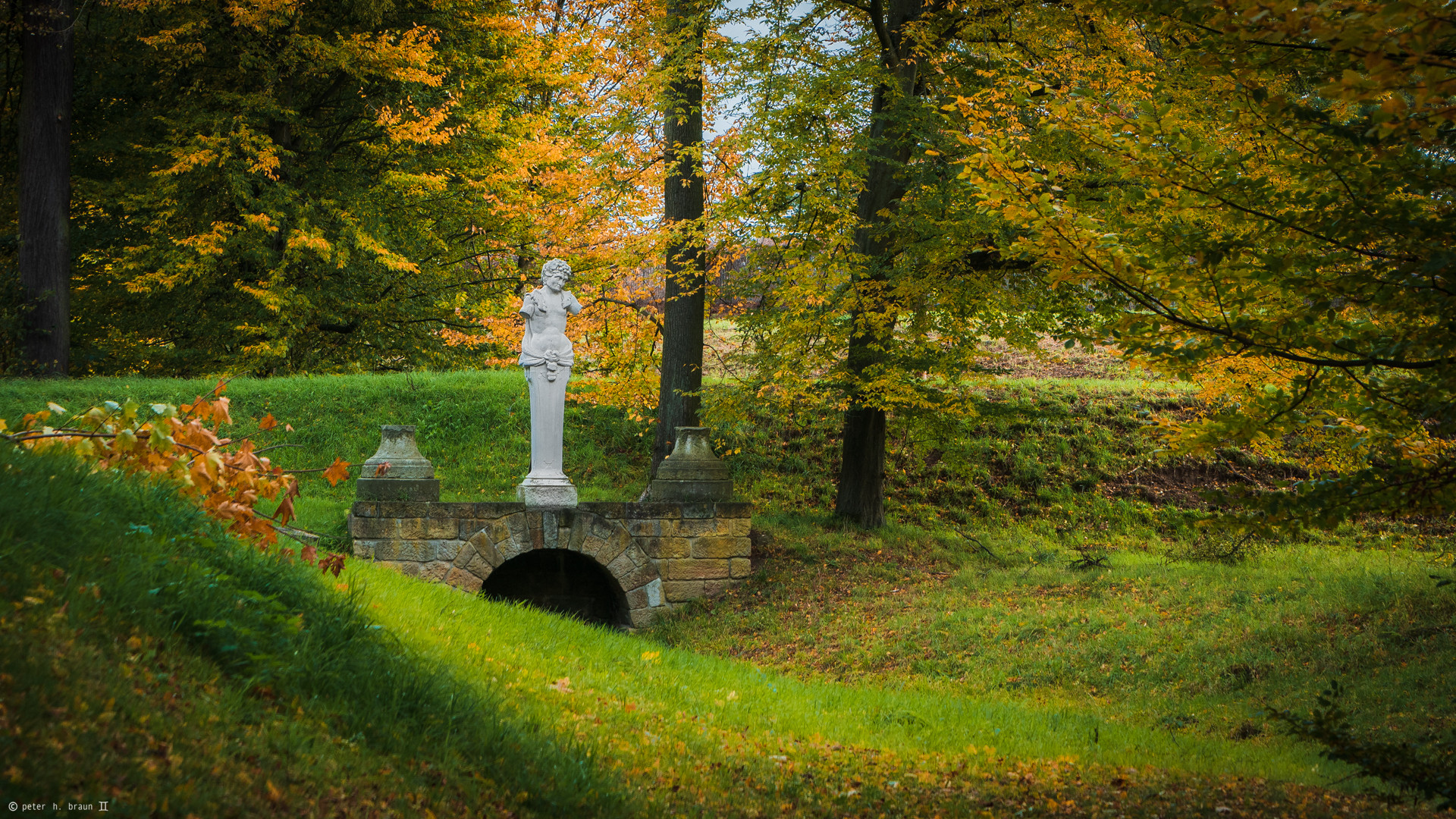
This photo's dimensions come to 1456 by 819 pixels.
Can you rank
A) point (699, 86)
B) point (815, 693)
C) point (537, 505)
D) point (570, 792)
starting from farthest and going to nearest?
point (699, 86), point (537, 505), point (815, 693), point (570, 792)

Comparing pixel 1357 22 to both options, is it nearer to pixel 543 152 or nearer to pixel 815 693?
pixel 815 693

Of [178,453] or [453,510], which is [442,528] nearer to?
[453,510]

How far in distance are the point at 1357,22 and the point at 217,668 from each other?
13.1ft

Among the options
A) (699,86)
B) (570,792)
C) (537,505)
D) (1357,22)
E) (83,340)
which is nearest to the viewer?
(1357,22)

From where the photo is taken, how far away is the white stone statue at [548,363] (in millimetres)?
10047

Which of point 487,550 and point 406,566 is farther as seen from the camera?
point 487,550

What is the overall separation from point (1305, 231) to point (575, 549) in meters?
7.73

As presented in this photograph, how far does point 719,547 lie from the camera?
35.5 feet

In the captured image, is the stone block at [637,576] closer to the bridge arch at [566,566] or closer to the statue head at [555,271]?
the bridge arch at [566,566]

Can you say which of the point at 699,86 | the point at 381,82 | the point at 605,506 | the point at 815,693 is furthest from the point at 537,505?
the point at 381,82

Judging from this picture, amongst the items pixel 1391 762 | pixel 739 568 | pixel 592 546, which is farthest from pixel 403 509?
pixel 1391 762

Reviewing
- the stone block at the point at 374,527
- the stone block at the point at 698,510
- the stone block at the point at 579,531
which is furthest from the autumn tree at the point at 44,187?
the stone block at the point at 698,510

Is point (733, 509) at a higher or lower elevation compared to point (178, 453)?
lower

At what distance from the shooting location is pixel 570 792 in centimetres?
340
